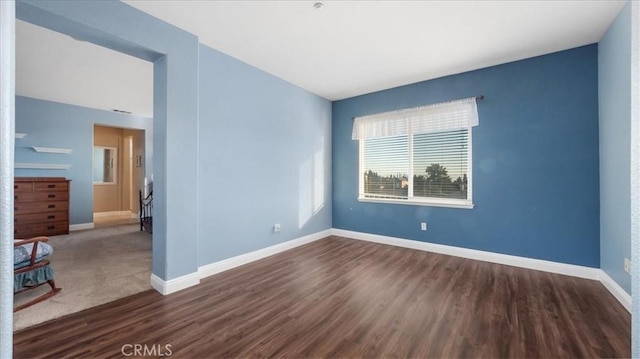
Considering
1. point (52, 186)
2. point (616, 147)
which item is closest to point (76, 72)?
point (52, 186)

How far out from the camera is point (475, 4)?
2305 mm

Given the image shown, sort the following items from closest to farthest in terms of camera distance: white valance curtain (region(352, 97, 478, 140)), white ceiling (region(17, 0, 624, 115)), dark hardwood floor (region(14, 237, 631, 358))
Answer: dark hardwood floor (region(14, 237, 631, 358)) < white ceiling (region(17, 0, 624, 115)) < white valance curtain (region(352, 97, 478, 140))

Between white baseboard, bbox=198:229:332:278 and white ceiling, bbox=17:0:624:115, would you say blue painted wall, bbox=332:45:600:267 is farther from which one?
white baseboard, bbox=198:229:332:278

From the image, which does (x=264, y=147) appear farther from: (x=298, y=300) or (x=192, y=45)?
(x=298, y=300)

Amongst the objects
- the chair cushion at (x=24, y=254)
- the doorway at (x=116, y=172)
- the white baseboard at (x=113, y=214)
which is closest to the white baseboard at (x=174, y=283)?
the chair cushion at (x=24, y=254)

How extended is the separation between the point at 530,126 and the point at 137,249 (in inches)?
229

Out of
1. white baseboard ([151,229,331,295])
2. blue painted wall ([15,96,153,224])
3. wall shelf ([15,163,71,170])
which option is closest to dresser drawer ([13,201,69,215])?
blue painted wall ([15,96,153,224])

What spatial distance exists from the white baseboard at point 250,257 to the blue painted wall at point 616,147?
12.0ft

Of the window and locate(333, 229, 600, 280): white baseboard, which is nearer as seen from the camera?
locate(333, 229, 600, 280): white baseboard

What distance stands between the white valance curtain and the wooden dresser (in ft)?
19.0

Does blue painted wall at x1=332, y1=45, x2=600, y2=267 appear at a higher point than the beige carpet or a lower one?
higher

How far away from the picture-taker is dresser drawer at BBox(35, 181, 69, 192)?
4.86 m

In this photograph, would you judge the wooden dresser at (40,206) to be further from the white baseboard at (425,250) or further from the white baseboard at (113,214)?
the white baseboard at (425,250)

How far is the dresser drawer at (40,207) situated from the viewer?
184 inches
